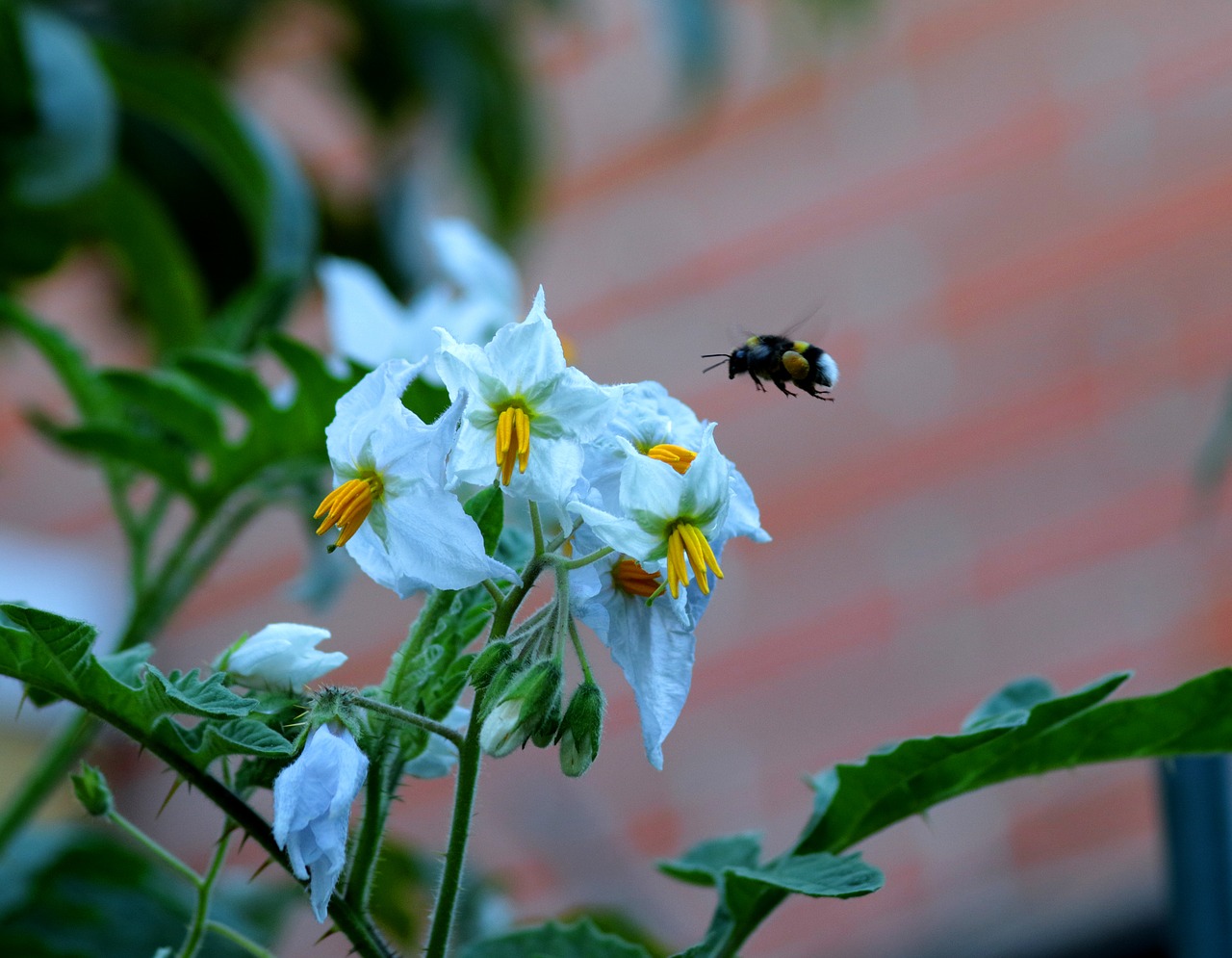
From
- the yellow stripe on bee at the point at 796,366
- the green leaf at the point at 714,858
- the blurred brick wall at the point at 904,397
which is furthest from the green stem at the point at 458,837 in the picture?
the blurred brick wall at the point at 904,397

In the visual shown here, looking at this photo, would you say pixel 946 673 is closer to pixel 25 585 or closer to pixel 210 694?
pixel 25 585

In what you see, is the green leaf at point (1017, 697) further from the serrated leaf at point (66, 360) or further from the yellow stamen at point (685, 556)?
the serrated leaf at point (66, 360)

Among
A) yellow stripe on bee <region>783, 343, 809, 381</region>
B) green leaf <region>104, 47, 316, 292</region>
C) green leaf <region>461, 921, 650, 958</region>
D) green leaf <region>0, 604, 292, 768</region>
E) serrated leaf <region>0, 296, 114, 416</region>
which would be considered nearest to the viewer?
green leaf <region>0, 604, 292, 768</region>

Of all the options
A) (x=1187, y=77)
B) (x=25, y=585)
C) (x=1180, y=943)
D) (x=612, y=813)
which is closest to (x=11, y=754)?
(x=25, y=585)

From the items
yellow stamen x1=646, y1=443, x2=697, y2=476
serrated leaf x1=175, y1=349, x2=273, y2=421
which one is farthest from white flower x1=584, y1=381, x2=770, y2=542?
serrated leaf x1=175, y1=349, x2=273, y2=421

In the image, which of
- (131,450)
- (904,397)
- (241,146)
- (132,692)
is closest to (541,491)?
(132,692)

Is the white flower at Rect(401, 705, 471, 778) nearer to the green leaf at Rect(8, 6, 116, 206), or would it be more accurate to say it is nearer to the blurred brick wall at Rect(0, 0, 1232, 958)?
the green leaf at Rect(8, 6, 116, 206)

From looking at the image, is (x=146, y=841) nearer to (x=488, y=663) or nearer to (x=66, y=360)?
(x=488, y=663)

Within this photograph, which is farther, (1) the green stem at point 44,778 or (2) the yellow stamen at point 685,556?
(1) the green stem at point 44,778
